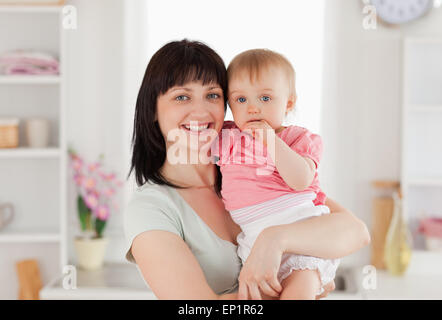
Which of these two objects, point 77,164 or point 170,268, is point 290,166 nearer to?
point 170,268

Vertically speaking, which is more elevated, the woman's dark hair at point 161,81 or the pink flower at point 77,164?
the woman's dark hair at point 161,81

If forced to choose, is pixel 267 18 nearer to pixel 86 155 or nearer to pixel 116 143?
pixel 116 143

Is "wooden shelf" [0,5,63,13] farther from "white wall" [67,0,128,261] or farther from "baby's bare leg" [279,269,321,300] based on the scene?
"baby's bare leg" [279,269,321,300]

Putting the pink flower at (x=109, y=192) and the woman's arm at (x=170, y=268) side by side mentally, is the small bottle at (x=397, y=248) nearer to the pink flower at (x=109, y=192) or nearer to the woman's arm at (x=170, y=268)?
the pink flower at (x=109, y=192)

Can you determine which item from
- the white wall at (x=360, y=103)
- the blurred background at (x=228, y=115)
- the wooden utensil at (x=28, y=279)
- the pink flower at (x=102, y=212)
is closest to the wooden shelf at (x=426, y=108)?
the blurred background at (x=228, y=115)

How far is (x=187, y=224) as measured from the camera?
0.96 meters

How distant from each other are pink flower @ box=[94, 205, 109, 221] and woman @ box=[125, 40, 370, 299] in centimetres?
136

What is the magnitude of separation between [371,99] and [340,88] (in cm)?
16

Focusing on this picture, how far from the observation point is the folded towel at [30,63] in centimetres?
230

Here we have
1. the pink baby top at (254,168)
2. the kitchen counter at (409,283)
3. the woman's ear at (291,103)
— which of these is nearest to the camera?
the pink baby top at (254,168)

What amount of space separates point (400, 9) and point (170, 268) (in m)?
2.03

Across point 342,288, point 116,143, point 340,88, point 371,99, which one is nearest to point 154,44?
point 116,143

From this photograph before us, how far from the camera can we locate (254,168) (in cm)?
94
